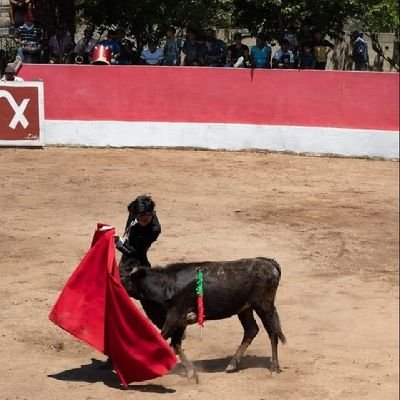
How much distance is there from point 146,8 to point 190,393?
16531mm

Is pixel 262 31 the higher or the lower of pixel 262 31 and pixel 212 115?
the higher

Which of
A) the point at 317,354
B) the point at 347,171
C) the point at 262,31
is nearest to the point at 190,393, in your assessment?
the point at 317,354

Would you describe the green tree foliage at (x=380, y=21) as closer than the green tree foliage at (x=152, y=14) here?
No

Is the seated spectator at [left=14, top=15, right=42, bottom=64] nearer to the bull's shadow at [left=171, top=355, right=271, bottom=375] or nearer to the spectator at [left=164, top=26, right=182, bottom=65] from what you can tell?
the spectator at [left=164, top=26, right=182, bottom=65]

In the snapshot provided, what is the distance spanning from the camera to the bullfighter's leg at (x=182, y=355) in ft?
28.1

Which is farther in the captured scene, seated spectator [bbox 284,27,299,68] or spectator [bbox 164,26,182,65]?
spectator [bbox 164,26,182,65]

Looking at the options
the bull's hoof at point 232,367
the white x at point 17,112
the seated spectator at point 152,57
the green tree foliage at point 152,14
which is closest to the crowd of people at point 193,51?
the seated spectator at point 152,57

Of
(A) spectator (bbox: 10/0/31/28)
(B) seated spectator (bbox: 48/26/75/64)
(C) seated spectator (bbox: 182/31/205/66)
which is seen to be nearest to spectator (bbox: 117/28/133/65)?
(B) seated spectator (bbox: 48/26/75/64)

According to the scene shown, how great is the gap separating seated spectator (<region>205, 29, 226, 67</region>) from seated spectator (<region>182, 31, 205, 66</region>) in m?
0.10

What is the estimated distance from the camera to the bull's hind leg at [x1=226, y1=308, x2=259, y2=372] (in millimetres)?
8820

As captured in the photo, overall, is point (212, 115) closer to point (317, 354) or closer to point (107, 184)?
point (107, 184)

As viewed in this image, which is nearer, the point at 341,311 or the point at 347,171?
the point at 341,311

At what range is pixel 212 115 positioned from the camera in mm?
19469

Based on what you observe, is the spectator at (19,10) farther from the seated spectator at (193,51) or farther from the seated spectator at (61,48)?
the seated spectator at (193,51)
